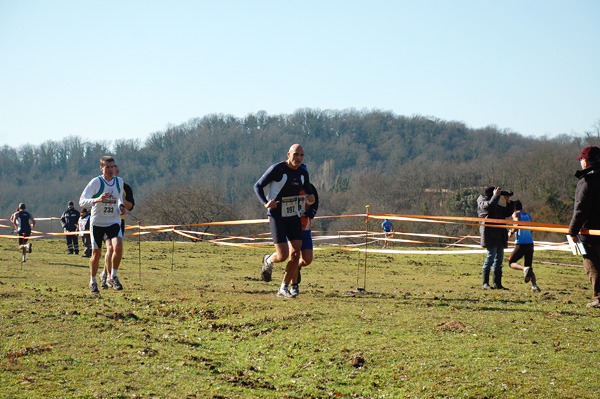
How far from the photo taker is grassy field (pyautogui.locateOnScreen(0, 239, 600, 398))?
5809mm

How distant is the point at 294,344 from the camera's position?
7.30 metres

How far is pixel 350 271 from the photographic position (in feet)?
66.5

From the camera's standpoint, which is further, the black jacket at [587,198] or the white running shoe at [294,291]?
the white running shoe at [294,291]

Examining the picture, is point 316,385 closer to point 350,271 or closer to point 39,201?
point 350,271

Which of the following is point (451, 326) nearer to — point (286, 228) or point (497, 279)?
point (286, 228)

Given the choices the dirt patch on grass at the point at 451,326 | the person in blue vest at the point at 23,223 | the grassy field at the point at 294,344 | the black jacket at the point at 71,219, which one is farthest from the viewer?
the black jacket at the point at 71,219

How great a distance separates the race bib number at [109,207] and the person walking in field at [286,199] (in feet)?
8.60

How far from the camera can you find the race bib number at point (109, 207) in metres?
10.8

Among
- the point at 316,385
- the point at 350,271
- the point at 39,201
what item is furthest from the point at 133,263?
the point at 39,201

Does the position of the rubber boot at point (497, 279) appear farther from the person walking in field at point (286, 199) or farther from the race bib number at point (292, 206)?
the race bib number at point (292, 206)

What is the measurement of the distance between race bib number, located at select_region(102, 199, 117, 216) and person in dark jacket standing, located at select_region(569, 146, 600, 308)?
7.04 m

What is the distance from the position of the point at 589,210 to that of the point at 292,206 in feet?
13.6

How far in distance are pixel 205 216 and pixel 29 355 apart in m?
55.3

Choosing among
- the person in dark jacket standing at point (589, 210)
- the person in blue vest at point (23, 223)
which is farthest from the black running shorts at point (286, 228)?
the person in blue vest at point (23, 223)
